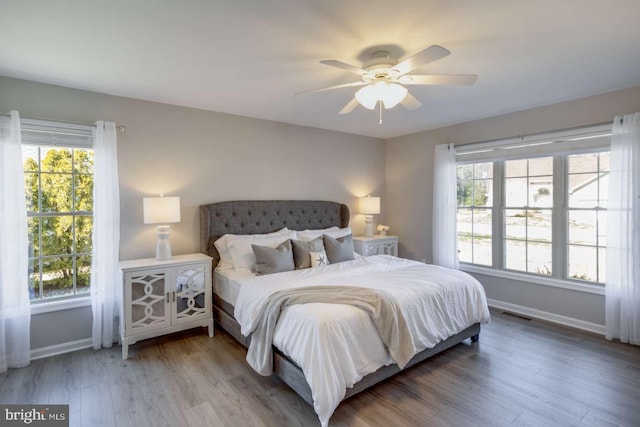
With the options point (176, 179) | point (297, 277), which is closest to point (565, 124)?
point (297, 277)

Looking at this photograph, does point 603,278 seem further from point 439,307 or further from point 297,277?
point 297,277

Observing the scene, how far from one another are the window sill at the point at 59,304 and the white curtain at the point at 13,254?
15 cm

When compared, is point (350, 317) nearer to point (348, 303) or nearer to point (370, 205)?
point (348, 303)

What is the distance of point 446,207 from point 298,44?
10.8ft

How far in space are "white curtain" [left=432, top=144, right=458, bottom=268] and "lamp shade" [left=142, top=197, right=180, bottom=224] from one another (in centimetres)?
353

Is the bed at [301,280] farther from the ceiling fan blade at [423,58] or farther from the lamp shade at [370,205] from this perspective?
A: the ceiling fan blade at [423,58]

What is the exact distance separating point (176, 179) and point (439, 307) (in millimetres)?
3064

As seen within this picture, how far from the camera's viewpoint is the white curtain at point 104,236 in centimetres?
309

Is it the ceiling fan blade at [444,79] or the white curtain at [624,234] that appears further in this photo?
the white curtain at [624,234]

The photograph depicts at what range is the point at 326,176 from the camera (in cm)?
496

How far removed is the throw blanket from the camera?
2.31 meters

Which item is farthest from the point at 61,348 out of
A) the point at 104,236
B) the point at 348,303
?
the point at 348,303

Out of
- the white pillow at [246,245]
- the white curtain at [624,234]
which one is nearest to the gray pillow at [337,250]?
the white pillow at [246,245]

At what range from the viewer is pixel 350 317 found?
222 centimetres
